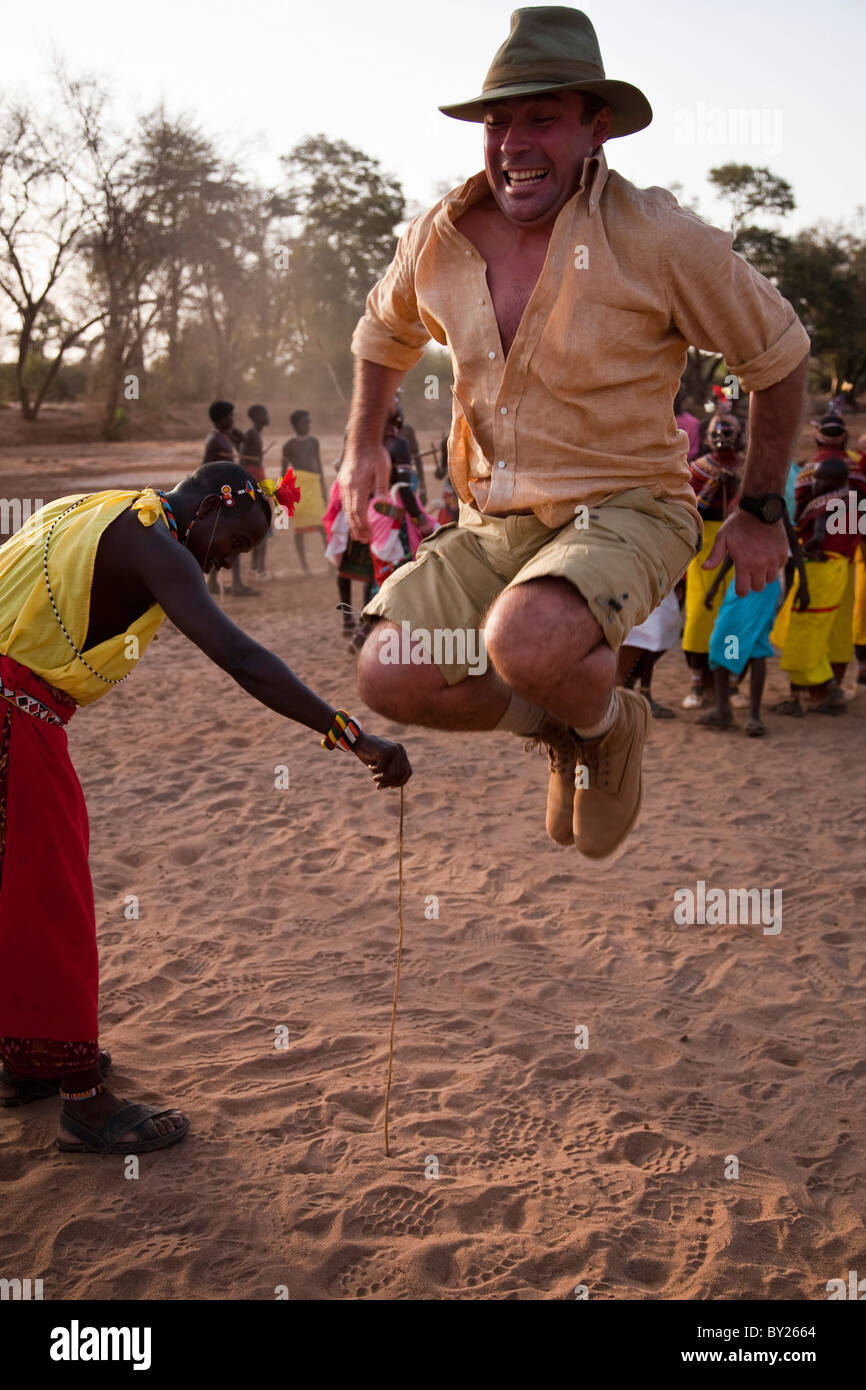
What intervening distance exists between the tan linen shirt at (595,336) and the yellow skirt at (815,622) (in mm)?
5377

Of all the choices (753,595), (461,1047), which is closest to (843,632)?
(753,595)

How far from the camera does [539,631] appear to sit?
9.17 feet

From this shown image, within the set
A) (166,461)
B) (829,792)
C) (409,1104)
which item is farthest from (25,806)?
(166,461)

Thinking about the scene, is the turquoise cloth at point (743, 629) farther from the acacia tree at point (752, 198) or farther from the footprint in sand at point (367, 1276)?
the acacia tree at point (752, 198)

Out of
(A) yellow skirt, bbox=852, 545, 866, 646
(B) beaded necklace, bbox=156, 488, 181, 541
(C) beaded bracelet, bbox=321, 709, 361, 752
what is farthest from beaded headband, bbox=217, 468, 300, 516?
(A) yellow skirt, bbox=852, 545, 866, 646

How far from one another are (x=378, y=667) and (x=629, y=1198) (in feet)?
5.50

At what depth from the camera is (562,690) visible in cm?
289

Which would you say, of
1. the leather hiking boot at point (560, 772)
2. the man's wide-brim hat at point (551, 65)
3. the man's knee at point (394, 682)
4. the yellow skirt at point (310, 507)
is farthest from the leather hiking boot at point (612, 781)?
the yellow skirt at point (310, 507)

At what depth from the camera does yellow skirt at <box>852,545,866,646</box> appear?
29.2ft

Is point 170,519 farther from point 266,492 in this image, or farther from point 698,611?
point 698,611

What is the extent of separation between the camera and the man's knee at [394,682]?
3.08 metres

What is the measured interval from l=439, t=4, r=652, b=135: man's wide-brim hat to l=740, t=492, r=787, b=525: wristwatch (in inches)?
39.5

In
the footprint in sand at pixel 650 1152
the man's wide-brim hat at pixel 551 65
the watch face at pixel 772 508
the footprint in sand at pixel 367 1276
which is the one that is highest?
the man's wide-brim hat at pixel 551 65

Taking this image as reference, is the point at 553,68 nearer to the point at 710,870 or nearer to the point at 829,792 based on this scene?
the point at 710,870
